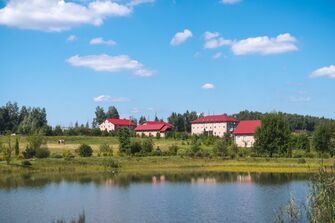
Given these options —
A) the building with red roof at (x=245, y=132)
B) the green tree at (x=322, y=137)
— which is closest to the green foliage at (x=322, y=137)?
the green tree at (x=322, y=137)

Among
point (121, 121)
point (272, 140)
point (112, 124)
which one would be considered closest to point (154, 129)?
point (112, 124)

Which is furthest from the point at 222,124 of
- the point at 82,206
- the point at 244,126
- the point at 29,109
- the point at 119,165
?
the point at 82,206

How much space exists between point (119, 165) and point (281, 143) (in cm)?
3170

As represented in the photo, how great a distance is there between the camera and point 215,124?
165 m

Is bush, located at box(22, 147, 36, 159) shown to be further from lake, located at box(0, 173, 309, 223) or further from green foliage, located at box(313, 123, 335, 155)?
green foliage, located at box(313, 123, 335, 155)

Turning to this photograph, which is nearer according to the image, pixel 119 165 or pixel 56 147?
pixel 119 165

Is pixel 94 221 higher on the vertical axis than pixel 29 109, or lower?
lower

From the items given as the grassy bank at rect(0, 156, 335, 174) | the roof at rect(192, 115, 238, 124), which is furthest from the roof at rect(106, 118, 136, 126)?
the grassy bank at rect(0, 156, 335, 174)

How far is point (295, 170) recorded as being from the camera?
6975 cm

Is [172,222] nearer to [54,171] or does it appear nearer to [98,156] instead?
[54,171]

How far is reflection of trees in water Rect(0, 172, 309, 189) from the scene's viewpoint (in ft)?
191

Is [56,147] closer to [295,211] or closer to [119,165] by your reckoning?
[119,165]

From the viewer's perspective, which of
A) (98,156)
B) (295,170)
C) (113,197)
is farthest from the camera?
(98,156)

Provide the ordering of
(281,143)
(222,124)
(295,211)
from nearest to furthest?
(295,211) → (281,143) → (222,124)
